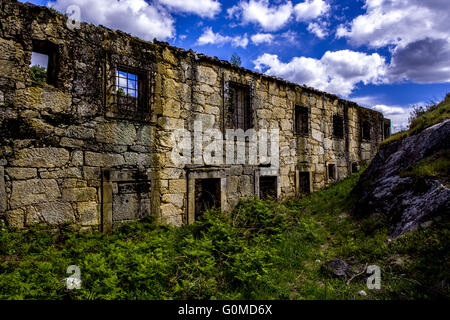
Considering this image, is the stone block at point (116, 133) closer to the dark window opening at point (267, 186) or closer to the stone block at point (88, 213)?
the stone block at point (88, 213)

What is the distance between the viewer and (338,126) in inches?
442

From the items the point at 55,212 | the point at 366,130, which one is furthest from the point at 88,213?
the point at 366,130

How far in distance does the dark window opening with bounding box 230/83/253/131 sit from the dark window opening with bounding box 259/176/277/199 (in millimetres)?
1944

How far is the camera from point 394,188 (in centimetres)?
547

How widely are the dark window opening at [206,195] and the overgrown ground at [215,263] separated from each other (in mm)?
1325

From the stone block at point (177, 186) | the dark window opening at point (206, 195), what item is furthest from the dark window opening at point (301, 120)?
the stone block at point (177, 186)

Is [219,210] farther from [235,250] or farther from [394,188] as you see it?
[394,188]

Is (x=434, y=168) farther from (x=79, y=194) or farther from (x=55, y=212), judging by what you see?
(x=55, y=212)

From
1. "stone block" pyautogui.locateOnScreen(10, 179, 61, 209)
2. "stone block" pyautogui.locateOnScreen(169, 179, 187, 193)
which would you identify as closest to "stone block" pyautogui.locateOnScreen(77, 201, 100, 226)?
"stone block" pyautogui.locateOnScreen(10, 179, 61, 209)

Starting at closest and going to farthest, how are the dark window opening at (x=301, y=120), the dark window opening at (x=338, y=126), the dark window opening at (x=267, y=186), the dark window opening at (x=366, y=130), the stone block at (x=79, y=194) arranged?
the stone block at (x=79, y=194), the dark window opening at (x=267, y=186), the dark window opening at (x=301, y=120), the dark window opening at (x=338, y=126), the dark window opening at (x=366, y=130)

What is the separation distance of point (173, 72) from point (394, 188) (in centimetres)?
597

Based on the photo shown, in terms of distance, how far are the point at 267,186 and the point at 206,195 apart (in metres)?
2.47

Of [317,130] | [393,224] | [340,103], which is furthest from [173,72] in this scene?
[340,103]

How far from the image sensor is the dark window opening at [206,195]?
6.65 m
